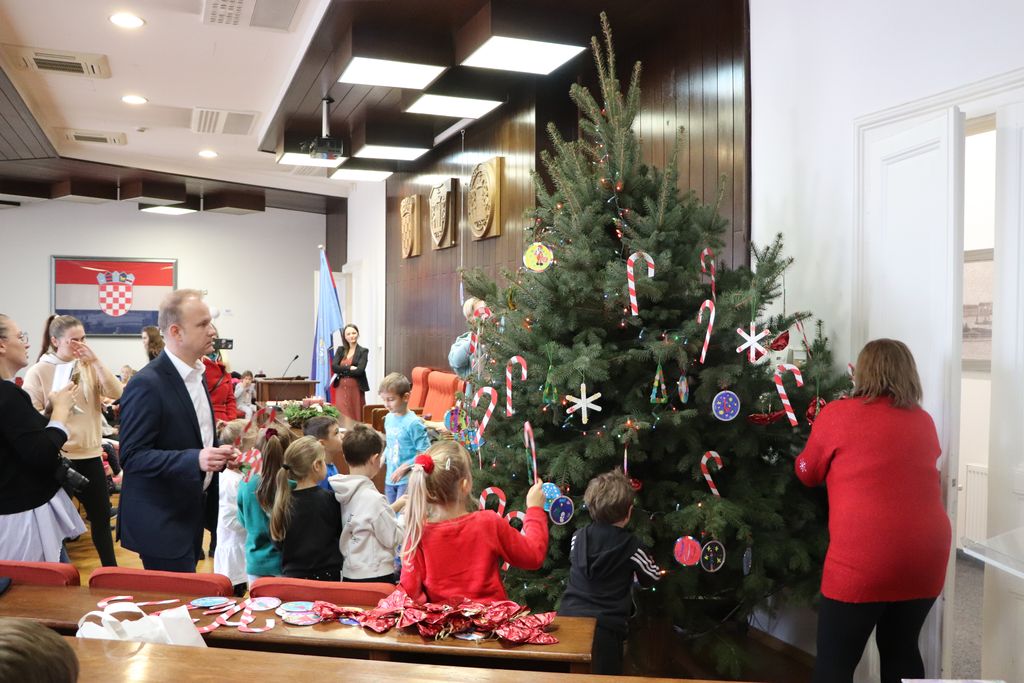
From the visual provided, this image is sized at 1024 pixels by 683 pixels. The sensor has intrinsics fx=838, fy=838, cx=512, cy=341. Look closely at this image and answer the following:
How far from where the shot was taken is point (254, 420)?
125 inches

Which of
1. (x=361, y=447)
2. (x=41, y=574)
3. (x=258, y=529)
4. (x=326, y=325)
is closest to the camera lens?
(x=41, y=574)

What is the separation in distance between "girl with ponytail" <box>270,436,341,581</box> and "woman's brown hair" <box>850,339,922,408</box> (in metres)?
1.94

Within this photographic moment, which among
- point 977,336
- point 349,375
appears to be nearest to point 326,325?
point 349,375

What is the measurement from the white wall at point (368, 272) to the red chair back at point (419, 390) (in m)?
2.08

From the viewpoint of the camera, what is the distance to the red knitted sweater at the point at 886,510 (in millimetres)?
2533

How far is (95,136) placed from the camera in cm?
928

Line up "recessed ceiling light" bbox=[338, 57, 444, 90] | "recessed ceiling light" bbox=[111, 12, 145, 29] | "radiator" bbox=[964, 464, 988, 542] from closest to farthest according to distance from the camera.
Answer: "recessed ceiling light" bbox=[338, 57, 444, 90]
"recessed ceiling light" bbox=[111, 12, 145, 29]
"radiator" bbox=[964, 464, 988, 542]

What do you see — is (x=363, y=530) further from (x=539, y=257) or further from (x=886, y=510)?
(x=886, y=510)

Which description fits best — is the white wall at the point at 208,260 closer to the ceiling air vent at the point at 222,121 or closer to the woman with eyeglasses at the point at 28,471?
the ceiling air vent at the point at 222,121

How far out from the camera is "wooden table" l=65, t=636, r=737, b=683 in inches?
68.4

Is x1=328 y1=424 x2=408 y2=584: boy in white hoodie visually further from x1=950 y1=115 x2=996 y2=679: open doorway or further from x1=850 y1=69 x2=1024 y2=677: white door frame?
x1=950 y1=115 x2=996 y2=679: open doorway

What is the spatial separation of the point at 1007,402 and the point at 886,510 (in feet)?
2.41

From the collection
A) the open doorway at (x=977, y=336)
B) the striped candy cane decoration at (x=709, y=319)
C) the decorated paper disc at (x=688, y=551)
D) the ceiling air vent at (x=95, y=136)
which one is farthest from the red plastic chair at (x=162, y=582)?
the ceiling air vent at (x=95, y=136)

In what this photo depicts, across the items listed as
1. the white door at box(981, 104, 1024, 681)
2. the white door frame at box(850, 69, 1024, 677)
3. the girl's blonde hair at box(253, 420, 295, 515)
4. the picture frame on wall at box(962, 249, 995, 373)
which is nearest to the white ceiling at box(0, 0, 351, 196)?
the girl's blonde hair at box(253, 420, 295, 515)
